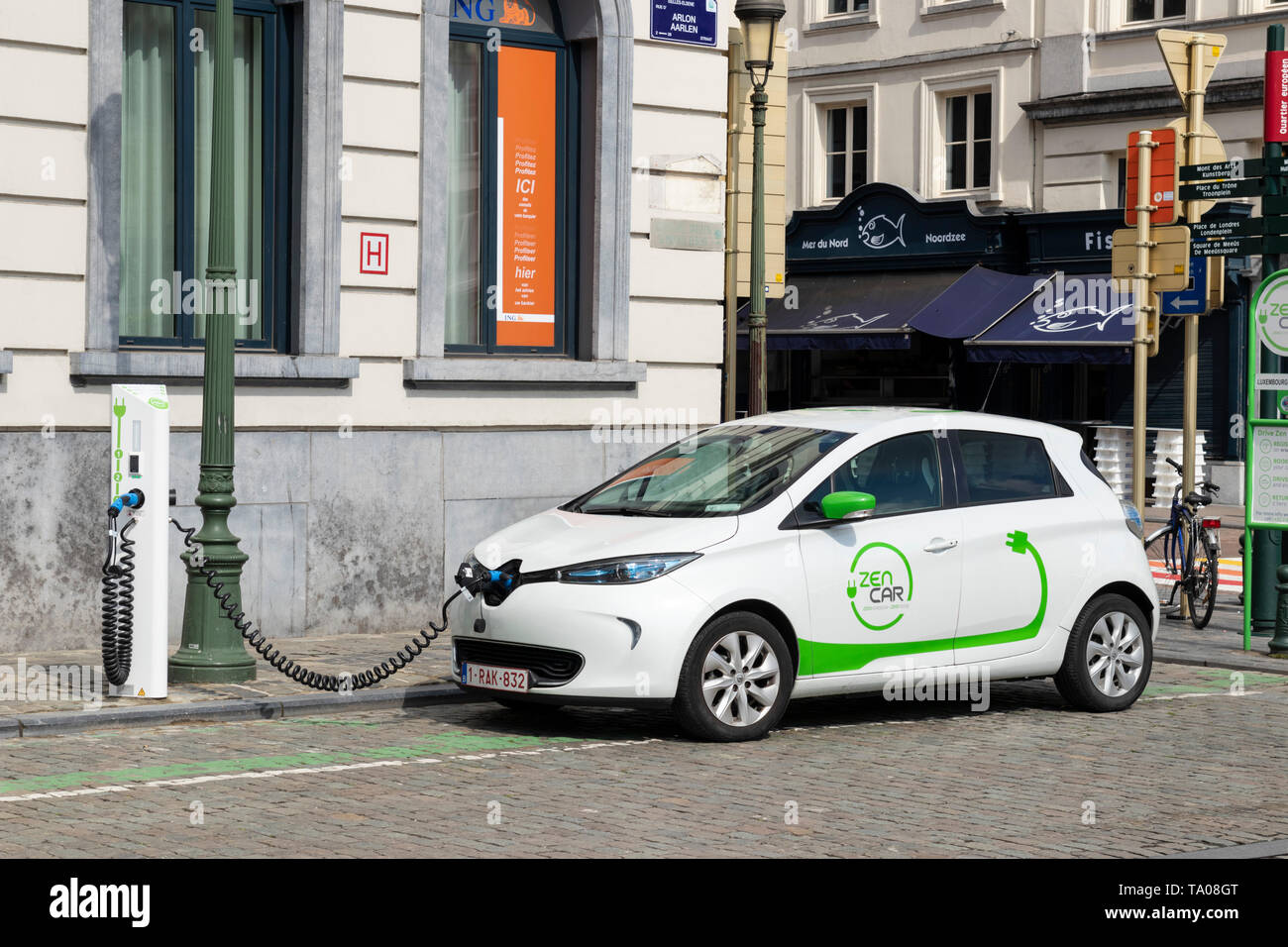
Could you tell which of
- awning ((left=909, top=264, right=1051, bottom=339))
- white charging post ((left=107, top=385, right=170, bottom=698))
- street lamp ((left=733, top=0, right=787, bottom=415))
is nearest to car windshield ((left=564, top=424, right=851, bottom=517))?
white charging post ((left=107, top=385, right=170, bottom=698))

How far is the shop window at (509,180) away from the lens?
50.3ft

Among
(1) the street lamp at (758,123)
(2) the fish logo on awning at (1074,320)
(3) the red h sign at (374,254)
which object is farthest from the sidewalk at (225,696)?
(2) the fish logo on awning at (1074,320)

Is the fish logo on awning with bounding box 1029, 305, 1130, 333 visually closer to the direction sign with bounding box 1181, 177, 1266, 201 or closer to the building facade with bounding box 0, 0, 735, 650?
the direction sign with bounding box 1181, 177, 1266, 201

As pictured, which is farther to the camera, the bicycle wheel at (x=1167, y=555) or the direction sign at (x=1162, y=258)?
the bicycle wheel at (x=1167, y=555)

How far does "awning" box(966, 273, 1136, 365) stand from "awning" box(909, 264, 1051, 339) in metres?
0.20

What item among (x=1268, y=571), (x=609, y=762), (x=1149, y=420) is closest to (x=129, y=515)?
(x=609, y=762)

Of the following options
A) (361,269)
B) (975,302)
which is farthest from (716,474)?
(975,302)

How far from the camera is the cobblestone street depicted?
7488 mm

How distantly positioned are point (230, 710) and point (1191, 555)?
866 centimetres

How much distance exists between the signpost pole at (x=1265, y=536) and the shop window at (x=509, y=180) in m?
5.33

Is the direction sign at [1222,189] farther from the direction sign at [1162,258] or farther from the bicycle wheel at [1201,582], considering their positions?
the bicycle wheel at [1201,582]

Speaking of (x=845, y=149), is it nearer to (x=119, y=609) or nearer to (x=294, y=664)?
(x=294, y=664)
